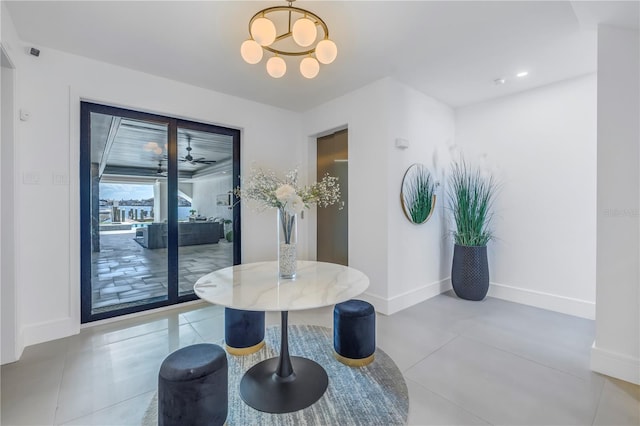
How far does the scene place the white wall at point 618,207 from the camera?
6.49 feet

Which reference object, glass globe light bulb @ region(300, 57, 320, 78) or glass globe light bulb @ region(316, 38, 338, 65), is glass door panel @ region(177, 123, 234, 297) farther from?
glass globe light bulb @ region(316, 38, 338, 65)

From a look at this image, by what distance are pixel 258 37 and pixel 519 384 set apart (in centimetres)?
296

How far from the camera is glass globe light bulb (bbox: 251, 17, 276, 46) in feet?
5.66

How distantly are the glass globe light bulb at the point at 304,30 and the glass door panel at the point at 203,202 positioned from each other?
2.41 m

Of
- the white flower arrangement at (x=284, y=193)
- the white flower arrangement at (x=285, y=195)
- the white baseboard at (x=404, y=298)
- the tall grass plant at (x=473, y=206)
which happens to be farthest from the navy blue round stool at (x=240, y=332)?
the tall grass plant at (x=473, y=206)

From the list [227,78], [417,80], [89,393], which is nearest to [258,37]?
[227,78]

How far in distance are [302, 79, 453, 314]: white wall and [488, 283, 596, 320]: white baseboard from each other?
2.65 ft

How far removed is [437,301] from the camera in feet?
12.0

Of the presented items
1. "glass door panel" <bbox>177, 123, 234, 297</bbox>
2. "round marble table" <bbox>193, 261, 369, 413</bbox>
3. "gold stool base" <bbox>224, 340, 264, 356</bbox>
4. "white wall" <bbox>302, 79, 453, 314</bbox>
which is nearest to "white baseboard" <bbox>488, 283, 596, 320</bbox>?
"white wall" <bbox>302, 79, 453, 314</bbox>

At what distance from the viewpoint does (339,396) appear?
5.90 ft

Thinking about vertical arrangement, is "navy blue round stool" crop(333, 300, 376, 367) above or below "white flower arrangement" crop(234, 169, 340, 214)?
below

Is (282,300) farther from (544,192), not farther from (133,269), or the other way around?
(544,192)

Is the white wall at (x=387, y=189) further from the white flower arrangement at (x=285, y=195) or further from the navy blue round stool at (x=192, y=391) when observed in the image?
the navy blue round stool at (x=192, y=391)

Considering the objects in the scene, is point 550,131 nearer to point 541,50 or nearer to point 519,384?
point 541,50
